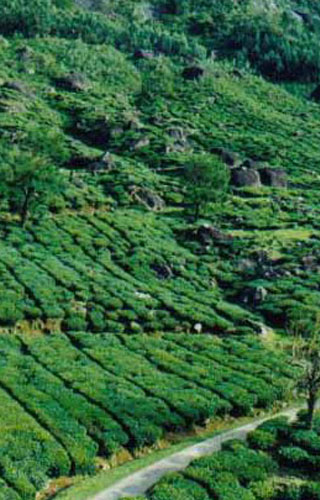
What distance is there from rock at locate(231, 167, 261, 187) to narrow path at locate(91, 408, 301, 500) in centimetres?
7950

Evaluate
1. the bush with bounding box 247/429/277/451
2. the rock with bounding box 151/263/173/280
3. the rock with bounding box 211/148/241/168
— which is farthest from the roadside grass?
the rock with bounding box 211/148/241/168

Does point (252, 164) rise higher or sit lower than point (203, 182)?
lower

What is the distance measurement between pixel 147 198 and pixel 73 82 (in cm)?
7624

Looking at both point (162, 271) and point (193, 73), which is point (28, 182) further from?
point (193, 73)

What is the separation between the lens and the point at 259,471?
34406 millimetres

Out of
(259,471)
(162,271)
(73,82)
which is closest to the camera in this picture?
(259,471)

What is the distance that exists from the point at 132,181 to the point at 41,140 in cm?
2015

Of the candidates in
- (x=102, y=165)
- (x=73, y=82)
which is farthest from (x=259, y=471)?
(x=73, y=82)

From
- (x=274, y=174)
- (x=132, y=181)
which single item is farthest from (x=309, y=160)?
(x=132, y=181)

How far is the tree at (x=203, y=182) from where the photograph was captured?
319ft

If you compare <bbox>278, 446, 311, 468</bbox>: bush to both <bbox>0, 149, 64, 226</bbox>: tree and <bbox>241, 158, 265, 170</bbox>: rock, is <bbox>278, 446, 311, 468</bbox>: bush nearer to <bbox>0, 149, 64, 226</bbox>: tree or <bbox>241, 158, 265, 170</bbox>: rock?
<bbox>0, 149, 64, 226</bbox>: tree

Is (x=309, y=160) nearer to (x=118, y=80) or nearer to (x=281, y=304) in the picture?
(x=118, y=80)

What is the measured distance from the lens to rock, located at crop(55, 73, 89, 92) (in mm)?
170125

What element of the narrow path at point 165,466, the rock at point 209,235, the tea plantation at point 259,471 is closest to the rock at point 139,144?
the rock at point 209,235
